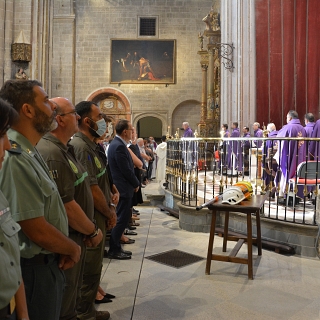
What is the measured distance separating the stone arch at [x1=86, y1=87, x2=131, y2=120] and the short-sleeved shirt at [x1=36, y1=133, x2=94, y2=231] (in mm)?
18447

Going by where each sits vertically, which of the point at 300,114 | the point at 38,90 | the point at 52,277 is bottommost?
the point at 52,277

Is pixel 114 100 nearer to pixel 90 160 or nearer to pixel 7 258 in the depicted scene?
pixel 90 160

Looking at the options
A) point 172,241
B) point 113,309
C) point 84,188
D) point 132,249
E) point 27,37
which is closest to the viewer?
point 84,188

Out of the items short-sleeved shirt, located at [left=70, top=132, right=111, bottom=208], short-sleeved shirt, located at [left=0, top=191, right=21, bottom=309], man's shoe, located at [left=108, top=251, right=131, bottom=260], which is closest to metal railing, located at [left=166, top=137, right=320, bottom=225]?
man's shoe, located at [left=108, top=251, right=131, bottom=260]

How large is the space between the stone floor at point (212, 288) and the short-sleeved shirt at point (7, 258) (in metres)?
1.86

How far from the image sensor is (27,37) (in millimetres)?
10125

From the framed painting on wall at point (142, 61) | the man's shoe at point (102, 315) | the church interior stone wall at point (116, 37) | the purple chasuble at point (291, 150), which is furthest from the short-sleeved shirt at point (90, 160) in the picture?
the framed painting on wall at point (142, 61)

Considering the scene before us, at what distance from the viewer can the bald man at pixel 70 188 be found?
2.04m

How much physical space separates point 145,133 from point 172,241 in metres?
20.5

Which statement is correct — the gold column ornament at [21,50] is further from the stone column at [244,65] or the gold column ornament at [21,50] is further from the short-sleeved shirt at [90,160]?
the short-sleeved shirt at [90,160]

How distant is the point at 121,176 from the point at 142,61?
17.0m

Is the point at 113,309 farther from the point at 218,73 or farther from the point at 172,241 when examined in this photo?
the point at 218,73

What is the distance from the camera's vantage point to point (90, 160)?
2826 millimetres

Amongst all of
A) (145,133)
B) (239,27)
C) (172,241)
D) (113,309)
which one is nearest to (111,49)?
(145,133)
